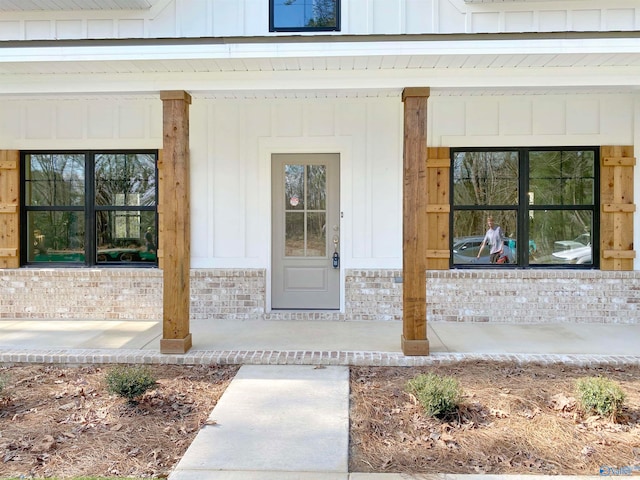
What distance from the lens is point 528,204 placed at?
19.7 feet

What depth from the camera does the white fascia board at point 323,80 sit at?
444 centimetres

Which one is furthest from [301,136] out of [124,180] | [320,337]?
[320,337]

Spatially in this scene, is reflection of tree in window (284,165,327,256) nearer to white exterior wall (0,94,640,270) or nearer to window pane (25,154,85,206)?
white exterior wall (0,94,640,270)

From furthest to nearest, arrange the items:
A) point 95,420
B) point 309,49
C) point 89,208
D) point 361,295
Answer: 1. point 89,208
2. point 361,295
3. point 309,49
4. point 95,420

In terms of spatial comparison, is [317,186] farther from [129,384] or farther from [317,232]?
[129,384]

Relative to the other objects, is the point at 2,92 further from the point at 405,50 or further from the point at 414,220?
the point at 414,220

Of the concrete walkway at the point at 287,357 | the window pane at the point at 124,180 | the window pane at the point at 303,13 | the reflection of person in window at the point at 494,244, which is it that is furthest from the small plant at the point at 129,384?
the reflection of person in window at the point at 494,244

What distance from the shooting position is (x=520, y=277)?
5.90 metres

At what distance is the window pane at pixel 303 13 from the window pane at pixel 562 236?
11.8ft

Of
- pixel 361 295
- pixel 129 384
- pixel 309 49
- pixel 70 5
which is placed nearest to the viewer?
pixel 129 384

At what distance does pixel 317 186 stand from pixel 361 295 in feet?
5.07

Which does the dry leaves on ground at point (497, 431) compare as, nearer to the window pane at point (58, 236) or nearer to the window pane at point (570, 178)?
the window pane at point (570, 178)

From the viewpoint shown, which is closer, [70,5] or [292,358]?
[70,5]

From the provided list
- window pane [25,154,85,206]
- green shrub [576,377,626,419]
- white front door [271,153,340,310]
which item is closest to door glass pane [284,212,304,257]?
white front door [271,153,340,310]
